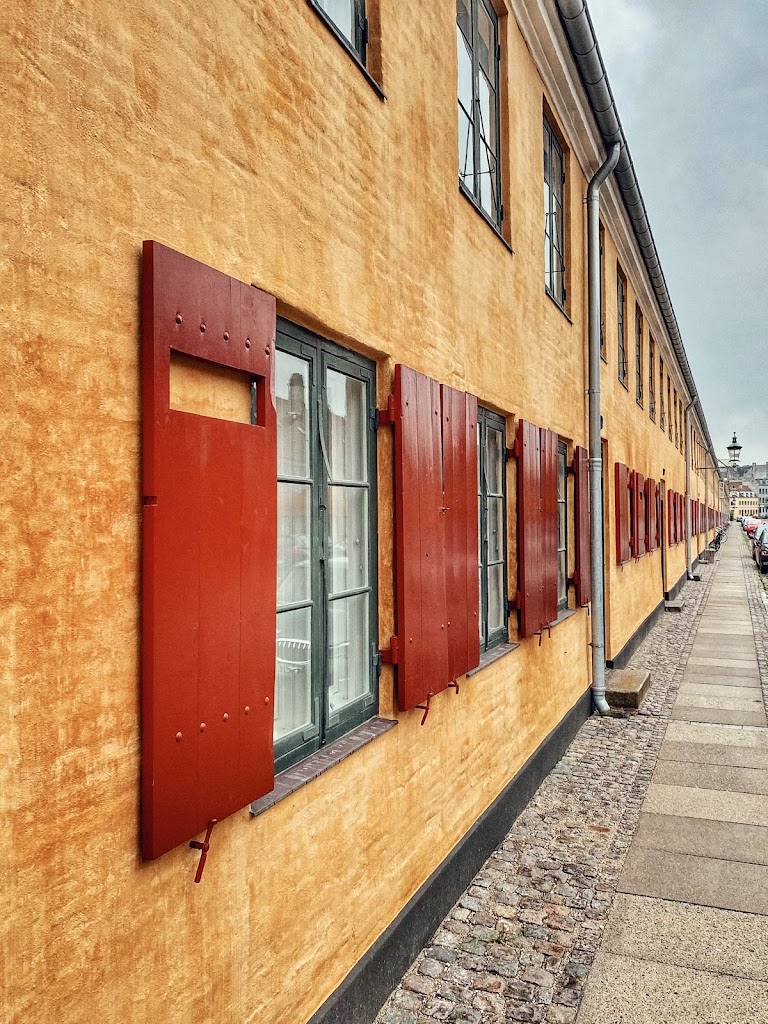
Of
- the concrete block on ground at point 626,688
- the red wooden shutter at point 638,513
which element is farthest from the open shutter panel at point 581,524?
the red wooden shutter at point 638,513

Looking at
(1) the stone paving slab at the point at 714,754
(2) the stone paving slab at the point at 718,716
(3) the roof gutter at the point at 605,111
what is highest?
(3) the roof gutter at the point at 605,111

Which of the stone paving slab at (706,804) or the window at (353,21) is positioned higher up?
the window at (353,21)

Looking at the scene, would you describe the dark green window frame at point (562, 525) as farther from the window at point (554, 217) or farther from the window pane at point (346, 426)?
the window pane at point (346, 426)

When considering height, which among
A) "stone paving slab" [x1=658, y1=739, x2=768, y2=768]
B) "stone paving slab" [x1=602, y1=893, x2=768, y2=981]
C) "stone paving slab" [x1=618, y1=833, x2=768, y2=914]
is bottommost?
"stone paving slab" [x1=658, y1=739, x2=768, y2=768]

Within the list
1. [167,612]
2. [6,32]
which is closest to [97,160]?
[6,32]

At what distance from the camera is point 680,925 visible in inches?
160

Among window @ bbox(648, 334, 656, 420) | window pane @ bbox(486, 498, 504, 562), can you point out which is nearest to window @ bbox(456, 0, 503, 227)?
window pane @ bbox(486, 498, 504, 562)

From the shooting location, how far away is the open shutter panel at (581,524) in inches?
304

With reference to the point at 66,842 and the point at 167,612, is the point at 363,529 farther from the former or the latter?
the point at 66,842

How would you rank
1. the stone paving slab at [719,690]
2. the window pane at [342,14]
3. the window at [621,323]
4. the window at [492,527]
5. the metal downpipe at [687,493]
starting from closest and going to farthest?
1. the window pane at [342,14]
2. the window at [492,527]
3. the stone paving slab at [719,690]
4. the window at [621,323]
5. the metal downpipe at [687,493]

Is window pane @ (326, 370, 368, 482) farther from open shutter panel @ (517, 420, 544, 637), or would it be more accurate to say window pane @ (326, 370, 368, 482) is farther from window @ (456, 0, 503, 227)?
open shutter panel @ (517, 420, 544, 637)

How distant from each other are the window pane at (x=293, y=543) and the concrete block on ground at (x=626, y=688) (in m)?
6.53

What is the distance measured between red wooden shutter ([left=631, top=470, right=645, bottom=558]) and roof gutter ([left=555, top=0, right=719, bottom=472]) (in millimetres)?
3304

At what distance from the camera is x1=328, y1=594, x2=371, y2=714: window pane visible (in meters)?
3.21
